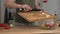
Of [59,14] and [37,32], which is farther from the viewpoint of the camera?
[59,14]

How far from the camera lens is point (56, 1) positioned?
52.9 inches

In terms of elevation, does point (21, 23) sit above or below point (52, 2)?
below

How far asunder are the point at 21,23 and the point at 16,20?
98 millimetres

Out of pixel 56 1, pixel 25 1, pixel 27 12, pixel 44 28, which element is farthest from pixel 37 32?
pixel 56 1

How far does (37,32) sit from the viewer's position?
2.33ft

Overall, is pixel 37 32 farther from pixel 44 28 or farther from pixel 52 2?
pixel 52 2

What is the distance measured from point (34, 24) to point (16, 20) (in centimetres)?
16

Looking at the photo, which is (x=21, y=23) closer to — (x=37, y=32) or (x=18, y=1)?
(x=18, y=1)

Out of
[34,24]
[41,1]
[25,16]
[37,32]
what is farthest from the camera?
[41,1]

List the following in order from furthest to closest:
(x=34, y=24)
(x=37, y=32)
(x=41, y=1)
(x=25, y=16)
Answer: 1. (x=41, y=1)
2. (x=34, y=24)
3. (x=25, y=16)
4. (x=37, y=32)

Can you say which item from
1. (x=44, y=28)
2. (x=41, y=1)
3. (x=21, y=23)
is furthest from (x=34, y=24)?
(x=41, y=1)

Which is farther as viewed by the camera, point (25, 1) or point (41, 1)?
point (41, 1)

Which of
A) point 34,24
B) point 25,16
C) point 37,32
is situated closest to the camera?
point 37,32

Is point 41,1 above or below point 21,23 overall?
above
